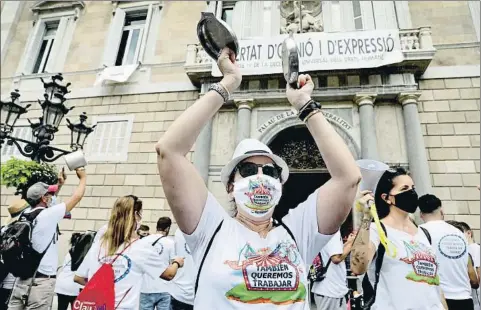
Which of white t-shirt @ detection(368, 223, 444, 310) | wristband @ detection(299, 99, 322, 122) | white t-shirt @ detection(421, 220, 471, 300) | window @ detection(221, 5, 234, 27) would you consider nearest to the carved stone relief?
window @ detection(221, 5, 234, 27)

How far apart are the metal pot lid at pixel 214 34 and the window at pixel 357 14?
9650 mm

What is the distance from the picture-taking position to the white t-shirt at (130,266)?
261 cm

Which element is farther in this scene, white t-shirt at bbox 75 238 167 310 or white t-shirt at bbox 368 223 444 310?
white t-shirt at bbox 75 238 167 310

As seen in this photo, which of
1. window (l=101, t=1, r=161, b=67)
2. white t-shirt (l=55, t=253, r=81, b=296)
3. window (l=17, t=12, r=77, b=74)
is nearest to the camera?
white t-shirt (l=55, t=253, r=81, b=296)

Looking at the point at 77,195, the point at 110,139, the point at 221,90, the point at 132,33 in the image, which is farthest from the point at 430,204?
the point at 132,33

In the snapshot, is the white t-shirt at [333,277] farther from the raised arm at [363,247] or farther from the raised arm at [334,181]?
the raised arm at [334,181]

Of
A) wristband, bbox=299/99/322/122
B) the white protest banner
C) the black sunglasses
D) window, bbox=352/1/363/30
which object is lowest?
the black sunglasses

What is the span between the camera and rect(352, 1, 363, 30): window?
1012 cm

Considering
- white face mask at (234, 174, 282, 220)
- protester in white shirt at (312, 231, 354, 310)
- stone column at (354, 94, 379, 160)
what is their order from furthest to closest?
stone column at (354, 94, 379, 160), protester in white shirt at (312, 231, 354, 310), white face mask at (234, 174, 282, 220)

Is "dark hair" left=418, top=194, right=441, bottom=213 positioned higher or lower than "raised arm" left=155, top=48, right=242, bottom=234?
higher

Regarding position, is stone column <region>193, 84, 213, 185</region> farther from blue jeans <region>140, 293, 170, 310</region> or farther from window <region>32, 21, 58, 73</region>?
window <region>32, 21, 58, 73</region>

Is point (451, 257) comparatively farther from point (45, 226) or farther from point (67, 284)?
point (67, 284)

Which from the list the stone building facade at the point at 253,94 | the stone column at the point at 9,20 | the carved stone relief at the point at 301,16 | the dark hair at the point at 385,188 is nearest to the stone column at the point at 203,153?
→ the stone building facade at the point at 253,94

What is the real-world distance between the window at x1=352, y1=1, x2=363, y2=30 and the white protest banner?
1.37 meters
